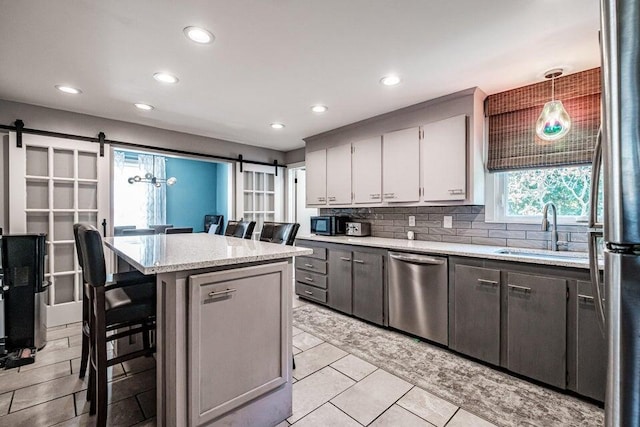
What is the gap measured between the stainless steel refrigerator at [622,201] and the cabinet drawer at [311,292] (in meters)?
3.14

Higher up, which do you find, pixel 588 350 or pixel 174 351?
pixel 174 351

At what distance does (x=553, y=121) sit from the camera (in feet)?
7.44

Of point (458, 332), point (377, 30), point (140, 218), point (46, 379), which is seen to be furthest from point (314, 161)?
point (140, 218)

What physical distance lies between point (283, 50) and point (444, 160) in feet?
5.89

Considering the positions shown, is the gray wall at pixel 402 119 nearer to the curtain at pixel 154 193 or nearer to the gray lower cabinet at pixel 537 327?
Answer: the gray lower cabinet at pixel 537 327

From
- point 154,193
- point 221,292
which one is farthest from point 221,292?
point 154,193

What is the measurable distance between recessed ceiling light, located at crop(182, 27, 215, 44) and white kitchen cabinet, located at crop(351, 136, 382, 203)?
2.11 metres

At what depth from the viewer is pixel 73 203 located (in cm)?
334

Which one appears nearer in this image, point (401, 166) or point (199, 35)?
point (199, 35)

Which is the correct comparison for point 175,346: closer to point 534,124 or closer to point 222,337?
point 222,337

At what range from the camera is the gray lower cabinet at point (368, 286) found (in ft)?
9.93

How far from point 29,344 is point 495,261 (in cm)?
391

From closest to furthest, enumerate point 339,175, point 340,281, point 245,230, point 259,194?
1. point 245,230
2. point 340,281
3. point 339,175
4. point 259,194

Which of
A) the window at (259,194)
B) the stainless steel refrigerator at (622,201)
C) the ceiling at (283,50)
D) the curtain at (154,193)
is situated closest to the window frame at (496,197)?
the ceiling at (283,50)
